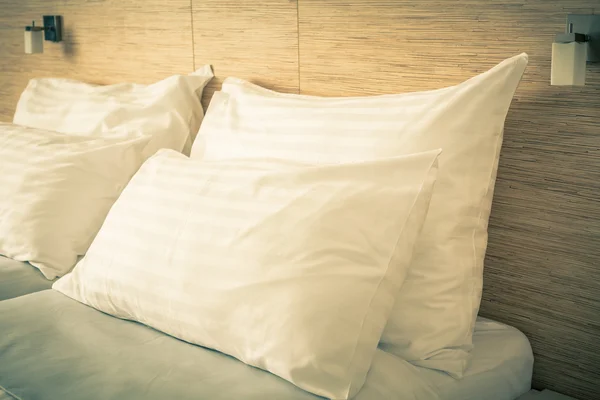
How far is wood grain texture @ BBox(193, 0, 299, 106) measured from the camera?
188 centimetres

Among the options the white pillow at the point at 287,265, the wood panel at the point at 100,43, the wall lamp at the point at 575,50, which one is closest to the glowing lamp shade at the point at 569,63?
the wall lamp at the point at 575,50

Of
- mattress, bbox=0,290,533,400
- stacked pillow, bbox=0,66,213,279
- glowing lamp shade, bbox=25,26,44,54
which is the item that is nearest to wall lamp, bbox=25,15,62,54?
glowing lamp shade, bbox=25,26,44,54

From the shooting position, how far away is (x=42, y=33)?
269 centimetres

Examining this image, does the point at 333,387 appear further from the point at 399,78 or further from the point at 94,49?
the point at 94,49

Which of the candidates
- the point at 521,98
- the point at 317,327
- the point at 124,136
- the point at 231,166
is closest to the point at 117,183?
the point at 124,136

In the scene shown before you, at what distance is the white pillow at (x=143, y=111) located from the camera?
2.05 metres

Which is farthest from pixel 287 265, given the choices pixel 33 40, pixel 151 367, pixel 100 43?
pixel 33 40

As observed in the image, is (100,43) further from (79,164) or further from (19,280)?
(19,280)

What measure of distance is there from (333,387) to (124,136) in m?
1.20

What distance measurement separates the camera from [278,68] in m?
1.91

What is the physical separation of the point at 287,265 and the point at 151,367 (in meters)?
0.32

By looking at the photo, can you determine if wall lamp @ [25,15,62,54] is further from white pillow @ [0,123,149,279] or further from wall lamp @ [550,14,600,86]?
wall lamp @ [550,14,600,86]

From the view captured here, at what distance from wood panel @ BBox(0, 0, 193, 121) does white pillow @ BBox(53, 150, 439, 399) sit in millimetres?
1065

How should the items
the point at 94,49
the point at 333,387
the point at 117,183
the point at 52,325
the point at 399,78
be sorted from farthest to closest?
the point at 94,49 < the point at 117,183 < the point at 399,78 < the point at 52,325 < the point at 333,387
